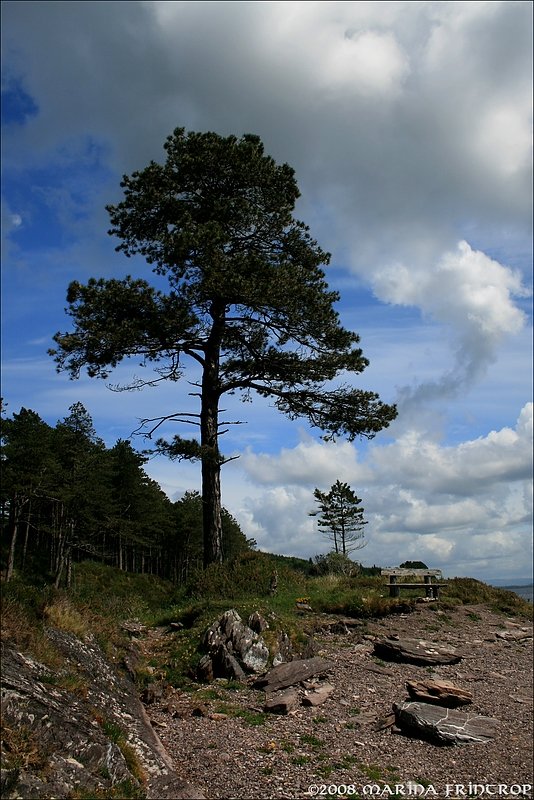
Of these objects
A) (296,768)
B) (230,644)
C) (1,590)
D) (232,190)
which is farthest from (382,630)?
(232,190)

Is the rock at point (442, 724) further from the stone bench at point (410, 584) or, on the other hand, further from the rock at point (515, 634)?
the stone bench at point (410, 584)

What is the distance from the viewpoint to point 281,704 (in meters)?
8.57

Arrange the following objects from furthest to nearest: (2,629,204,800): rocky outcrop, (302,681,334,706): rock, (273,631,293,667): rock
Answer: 1. (273,631,293,667): rock
2. (302,681,334,706): rock
3. (2,629,204,800): rocky outcrop

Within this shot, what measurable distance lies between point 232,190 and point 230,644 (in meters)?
13.8

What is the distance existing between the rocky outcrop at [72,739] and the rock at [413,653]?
624 centimetres

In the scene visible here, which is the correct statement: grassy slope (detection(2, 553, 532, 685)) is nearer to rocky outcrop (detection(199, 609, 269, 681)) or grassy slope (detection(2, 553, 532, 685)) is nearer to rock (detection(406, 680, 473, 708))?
rocky outcrop (detection(199, 609, 269, 681))

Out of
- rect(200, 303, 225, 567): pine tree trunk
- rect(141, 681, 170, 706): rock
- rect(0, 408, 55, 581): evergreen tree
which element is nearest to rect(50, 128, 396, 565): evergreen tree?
rect(200, 303, 225, 567): pine tree trunk

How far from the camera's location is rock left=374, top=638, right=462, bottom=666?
11.9 metres

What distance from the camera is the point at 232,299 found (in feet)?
55.8

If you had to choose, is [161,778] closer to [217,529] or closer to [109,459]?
[217,529]

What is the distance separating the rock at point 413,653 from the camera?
11883 millimetres

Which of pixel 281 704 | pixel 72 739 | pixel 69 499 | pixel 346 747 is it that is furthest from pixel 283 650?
pixel 69 499

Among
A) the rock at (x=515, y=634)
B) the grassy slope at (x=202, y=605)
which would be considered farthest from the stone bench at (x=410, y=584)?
the rock at (x=515, y=634)

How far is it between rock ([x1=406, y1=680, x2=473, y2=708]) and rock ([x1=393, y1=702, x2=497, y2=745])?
1.10 feet
